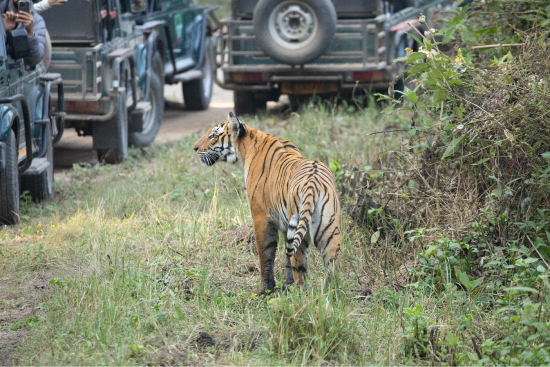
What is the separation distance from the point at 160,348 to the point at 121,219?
2597mm

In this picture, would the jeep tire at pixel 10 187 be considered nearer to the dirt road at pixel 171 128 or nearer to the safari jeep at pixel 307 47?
the dirt road at pixel 171 128

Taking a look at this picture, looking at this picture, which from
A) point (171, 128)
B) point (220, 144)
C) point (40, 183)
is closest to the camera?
point (220, 144)

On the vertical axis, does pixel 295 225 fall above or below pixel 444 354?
above

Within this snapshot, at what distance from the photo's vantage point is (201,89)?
1205 centimetres

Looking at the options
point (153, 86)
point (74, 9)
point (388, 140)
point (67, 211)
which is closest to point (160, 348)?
point (67, 211)

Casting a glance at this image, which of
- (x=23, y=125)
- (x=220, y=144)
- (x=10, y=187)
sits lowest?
(x=10, y=187)

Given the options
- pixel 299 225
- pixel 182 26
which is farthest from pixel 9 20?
pixel 182 26

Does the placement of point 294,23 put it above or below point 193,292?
above

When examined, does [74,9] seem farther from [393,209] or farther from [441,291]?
[441,291]

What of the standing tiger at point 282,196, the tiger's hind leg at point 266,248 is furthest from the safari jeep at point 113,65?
the tiger's hind leg at point 266,248

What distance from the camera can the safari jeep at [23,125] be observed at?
221 inches

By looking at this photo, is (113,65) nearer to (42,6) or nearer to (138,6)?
(42,6)

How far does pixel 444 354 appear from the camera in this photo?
10.9 feet

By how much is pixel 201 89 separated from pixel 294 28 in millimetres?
3392
